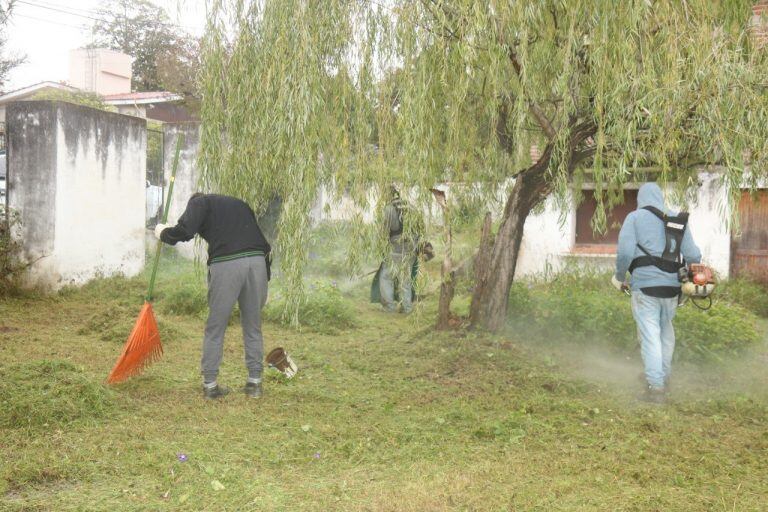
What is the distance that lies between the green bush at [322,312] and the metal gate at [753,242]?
7231 mm

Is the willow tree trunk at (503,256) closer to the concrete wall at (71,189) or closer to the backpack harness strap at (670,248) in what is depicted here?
the backpack harness strap at (670,248)

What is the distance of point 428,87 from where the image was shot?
565cm

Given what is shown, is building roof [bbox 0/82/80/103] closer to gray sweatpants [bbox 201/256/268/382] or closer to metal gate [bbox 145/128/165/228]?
metal gate [bbox 145/128/165/228]

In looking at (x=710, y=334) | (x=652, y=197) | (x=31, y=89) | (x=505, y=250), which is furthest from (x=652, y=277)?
(x=31, y=89)

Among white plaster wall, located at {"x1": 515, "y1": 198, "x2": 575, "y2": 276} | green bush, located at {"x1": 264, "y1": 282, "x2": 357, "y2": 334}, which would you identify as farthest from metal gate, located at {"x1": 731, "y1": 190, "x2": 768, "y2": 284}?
green bush, located at {"x1": 264, "y1": 282, "x2": 357, "y2": 334}

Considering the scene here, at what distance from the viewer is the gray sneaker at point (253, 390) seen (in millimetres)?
5824

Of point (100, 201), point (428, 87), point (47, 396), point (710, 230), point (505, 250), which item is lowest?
point (47, 396)

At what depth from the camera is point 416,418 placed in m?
5.38

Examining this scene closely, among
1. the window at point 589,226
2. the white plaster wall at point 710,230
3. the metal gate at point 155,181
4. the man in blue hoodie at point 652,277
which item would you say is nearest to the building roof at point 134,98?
the metal gate at point 155,181

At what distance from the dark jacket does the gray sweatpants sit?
10 centimetres

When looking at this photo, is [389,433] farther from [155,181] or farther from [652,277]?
[155,181]

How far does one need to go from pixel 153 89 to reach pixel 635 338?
92.8ft

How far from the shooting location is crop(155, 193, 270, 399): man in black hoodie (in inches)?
218

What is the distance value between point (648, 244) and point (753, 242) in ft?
25.7
